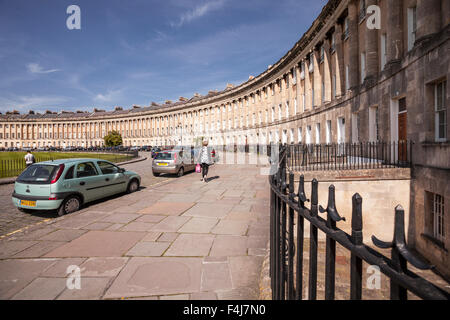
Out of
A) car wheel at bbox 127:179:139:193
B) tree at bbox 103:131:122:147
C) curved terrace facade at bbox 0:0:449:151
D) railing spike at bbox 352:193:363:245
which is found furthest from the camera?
tree at bbox 103:131:122:147

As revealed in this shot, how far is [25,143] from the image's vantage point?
3979 inches

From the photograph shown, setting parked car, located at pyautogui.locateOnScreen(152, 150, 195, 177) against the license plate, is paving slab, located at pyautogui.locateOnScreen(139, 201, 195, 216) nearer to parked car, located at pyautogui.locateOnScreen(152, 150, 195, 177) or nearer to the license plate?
the license plate

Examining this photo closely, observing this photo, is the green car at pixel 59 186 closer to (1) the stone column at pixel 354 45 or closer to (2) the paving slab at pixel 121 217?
(2) the paving slab at pixel 121 217

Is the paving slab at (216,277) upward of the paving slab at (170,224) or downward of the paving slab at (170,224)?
downward

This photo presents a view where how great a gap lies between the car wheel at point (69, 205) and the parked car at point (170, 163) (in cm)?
781

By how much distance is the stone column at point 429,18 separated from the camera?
31.8 ft

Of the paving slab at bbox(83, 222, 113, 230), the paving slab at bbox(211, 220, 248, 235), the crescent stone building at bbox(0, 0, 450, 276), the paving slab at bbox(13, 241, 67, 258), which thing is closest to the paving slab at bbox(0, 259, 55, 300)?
the paving slab at bbox(13, 241, 67, 258)

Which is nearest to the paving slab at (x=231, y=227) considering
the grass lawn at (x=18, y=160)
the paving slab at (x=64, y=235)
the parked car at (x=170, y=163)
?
the paving slab at (x=64, y=235)

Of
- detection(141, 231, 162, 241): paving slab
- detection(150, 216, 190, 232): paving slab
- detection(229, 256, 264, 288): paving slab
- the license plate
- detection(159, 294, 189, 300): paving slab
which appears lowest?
detection(229, 256, 264, 288): paving slab

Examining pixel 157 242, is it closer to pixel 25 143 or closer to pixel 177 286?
pixel 177 286

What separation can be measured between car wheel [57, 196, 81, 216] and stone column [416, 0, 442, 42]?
45.6 ft

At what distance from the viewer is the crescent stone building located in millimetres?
9125
